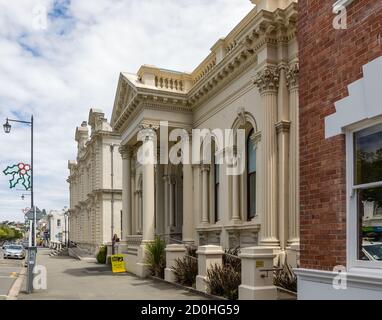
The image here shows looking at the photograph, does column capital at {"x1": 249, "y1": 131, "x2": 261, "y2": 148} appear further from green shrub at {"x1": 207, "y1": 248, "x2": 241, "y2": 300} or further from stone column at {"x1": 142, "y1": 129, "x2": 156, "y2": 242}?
stone column at {"x1": 142, "y1": 129, "x2": 156, "y2": 242}

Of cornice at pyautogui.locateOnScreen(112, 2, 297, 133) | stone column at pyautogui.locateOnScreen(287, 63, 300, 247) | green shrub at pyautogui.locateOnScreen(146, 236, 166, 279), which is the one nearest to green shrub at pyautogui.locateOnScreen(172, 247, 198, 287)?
green shrub at pyautogui.locateOnScreen(146, 236, 166, 279)

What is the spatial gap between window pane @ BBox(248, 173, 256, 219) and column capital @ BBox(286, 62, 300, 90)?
387 cm

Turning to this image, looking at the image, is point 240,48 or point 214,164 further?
point 214,164

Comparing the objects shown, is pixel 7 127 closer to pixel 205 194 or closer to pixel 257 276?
pixel 205 194

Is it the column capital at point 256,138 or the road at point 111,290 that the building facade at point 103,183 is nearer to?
the road at point 111,290

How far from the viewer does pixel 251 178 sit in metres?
16.1

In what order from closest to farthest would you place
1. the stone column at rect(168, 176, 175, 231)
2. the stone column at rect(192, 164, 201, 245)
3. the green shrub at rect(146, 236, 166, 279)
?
the green shrub at rect(146, 236, 166, 279), the stone column at rect(192, 164, 201, 245), the stone column at rect(168, 176, 175, 231)

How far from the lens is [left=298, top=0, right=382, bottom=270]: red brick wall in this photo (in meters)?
5.18

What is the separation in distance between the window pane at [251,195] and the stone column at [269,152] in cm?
229

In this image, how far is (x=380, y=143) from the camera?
5.04m

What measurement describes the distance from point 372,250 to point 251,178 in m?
11.0
